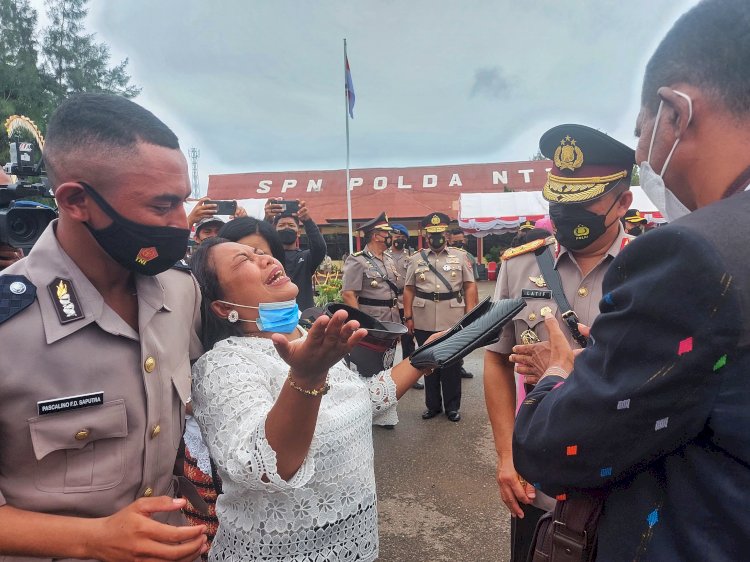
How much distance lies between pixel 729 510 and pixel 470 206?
15.3m

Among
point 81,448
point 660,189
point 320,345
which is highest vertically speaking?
point 660,189

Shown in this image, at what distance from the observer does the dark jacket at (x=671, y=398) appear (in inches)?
30.5

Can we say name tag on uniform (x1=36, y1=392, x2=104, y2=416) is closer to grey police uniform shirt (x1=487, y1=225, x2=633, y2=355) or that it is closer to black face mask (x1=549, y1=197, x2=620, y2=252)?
grey police uniform shirt (x1=487, y1=225, x2=633, y2=355)

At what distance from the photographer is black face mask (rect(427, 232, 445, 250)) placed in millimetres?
6135

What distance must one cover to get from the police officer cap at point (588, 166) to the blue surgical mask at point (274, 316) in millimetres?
1221

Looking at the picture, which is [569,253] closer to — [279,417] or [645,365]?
[645,365]

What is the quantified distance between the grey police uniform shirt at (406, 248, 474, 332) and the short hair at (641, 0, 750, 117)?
4793 millimetres

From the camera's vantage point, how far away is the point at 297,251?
5.07 metres

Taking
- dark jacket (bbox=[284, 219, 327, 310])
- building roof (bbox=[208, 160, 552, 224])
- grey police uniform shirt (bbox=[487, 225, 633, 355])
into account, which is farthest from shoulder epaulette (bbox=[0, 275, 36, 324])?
building roof (bbox=[208, 160, 552, 224])

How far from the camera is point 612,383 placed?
34.3 inches

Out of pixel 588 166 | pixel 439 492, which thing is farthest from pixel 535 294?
pixel 439 492

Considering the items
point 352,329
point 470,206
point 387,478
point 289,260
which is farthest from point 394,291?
Answer: point 470,206

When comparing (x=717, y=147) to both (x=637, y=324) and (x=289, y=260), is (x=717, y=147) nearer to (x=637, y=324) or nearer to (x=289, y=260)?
(x=637, y=324)

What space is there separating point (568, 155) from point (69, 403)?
2.02 m
